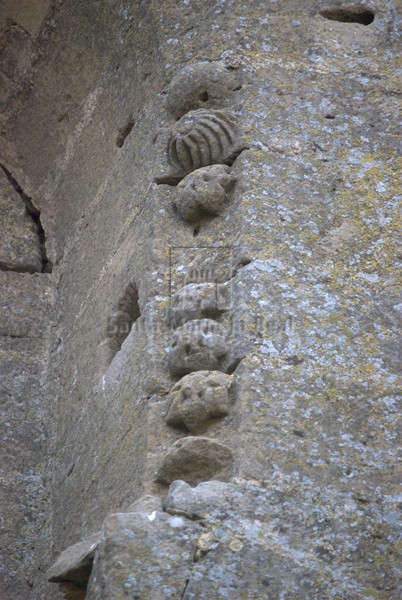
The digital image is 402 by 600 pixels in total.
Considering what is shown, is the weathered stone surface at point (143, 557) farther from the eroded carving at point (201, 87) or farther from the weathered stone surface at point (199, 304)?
the eroded carving at point (201, 87)

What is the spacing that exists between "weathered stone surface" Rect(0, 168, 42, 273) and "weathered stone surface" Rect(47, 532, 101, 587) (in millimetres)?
2113

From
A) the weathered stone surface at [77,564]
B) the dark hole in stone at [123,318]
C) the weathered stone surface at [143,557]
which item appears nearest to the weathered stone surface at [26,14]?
the dark hole in stone at [123,318]

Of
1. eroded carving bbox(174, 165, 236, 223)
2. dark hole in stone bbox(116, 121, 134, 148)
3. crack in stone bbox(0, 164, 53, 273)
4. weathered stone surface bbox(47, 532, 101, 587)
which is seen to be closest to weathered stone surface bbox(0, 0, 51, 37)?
crack in stone bbox(0, 164, 53, 273)

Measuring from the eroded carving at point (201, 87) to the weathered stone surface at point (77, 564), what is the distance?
5.92 feet

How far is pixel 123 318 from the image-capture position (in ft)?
17.1

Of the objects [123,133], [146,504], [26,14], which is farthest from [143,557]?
[26,14]

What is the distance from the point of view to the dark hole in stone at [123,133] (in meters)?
5.70

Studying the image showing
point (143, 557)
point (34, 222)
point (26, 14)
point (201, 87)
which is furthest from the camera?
point (34, 222)

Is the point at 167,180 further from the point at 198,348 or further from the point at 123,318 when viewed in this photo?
the point at 198,348

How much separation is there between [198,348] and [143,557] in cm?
89

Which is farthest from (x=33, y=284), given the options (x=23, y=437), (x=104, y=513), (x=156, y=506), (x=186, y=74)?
(x=156, y=506)

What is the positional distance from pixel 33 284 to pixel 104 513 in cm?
178

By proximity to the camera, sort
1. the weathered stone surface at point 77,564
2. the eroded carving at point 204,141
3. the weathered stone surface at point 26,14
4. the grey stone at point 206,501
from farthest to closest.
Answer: the weathered stone surface at point 26,14 → the eroded carving at point 204,141 → the weathered stone surface at point 77,564 → the grey stone at point 206,501

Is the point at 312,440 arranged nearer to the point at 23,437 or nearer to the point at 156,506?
the point at 156,506
